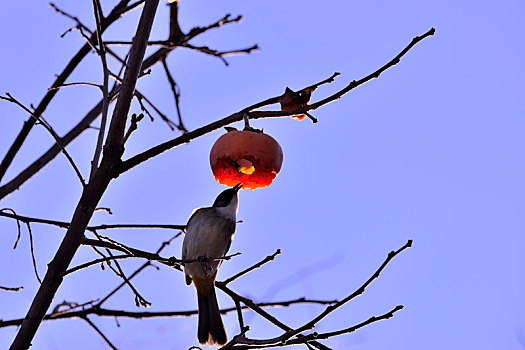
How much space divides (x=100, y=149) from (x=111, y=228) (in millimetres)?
727

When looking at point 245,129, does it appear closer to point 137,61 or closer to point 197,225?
point 137,61

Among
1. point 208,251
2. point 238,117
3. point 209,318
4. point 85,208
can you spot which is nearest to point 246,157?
point 238,117

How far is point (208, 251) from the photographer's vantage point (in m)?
4.25

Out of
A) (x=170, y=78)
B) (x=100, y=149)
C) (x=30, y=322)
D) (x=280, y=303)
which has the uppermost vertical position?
(x=170, y=78)

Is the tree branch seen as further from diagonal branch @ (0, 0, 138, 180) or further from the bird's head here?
the bird's head

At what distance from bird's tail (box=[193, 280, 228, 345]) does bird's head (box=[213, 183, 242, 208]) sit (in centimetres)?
69

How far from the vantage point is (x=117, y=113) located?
259 cm

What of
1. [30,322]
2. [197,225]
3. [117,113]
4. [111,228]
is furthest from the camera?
[197,225]

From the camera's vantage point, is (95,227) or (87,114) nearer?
(95,227)

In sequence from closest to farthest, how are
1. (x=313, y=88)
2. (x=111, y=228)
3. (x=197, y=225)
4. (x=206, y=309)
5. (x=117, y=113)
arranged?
(x=117, y=113) → (x=313, y=88) → (x=111, y=228) → (x=206, y=309) → (x=197, y=225)

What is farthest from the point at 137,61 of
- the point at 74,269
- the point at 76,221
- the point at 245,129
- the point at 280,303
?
the point at 280,303

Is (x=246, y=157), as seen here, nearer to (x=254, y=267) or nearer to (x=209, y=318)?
(x=254, y=267)

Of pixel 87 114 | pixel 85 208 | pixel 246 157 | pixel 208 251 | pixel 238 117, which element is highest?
Result: pixel 87 114

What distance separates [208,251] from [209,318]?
0.49 metres
